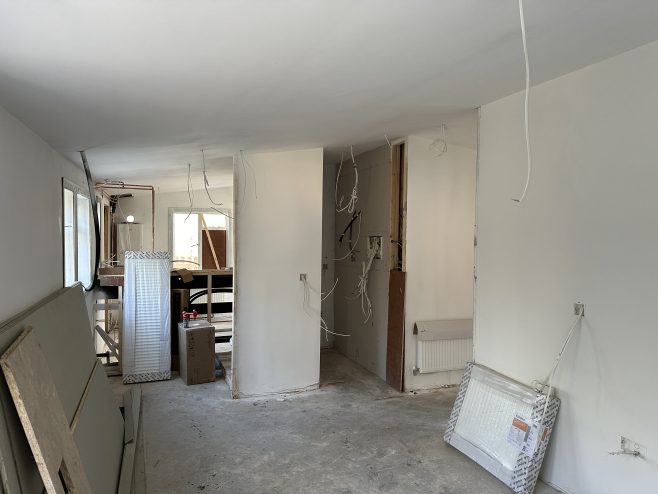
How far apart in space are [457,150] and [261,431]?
3126mm

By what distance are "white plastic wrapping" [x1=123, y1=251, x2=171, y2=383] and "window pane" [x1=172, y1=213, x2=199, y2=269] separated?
3517 millimetres

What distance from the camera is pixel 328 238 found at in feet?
19.3

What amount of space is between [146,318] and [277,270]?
1495mm

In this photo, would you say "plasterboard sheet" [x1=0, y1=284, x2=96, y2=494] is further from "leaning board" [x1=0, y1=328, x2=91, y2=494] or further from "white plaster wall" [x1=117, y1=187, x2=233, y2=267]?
"white plaster wall" [x1=117, y1=187, x2=233, y2=267]

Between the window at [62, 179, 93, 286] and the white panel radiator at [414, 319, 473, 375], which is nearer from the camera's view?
the window at [62, 179, 93, 286]

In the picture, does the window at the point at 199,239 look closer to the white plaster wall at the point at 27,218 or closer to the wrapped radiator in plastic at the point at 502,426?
the white plaster wall at the point at 27,218

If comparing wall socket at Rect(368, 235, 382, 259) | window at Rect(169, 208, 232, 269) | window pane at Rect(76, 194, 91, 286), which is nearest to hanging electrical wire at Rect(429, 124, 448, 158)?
wall socket at Rect(368, 235, 382, 259)

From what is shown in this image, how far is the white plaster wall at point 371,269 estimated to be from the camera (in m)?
4.66

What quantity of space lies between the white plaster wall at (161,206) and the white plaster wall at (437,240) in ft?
14.9

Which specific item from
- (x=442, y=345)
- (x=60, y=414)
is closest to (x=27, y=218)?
(x=60, y=414)

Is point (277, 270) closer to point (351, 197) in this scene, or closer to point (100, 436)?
point (351, 197)

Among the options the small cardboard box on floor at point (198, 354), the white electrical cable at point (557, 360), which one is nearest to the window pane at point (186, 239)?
the small cardboard box on floor at point (198, 354)

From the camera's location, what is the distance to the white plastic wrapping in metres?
4.46

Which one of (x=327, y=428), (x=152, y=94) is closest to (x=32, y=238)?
(x=152, y=94)
